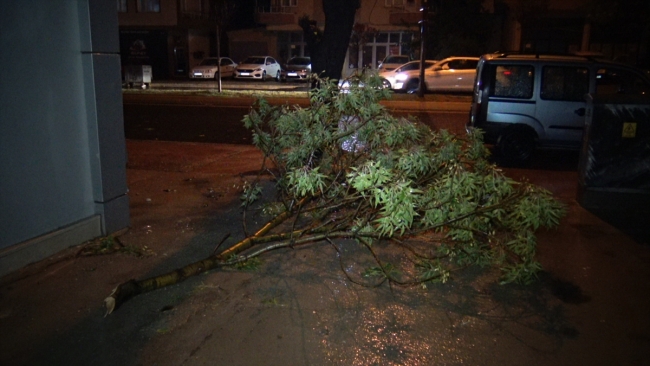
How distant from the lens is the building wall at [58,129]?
5434mm

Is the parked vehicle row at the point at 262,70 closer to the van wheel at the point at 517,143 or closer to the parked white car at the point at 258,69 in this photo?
the parked white car at the point at 258,69

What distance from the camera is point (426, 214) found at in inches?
226

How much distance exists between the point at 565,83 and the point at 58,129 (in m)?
8.74

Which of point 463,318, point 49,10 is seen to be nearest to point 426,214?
point 463,318

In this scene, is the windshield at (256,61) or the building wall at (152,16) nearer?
the windshield at (256,61)

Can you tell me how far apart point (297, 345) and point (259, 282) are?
1221 mm

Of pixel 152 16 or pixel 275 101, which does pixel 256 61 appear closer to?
pixel 152 16

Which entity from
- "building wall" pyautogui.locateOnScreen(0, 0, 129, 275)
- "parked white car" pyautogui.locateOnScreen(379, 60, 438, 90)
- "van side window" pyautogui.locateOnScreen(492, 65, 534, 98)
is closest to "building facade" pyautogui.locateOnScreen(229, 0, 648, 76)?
"parked white car" pyautogui.locateOnScreen(379, 60, 438, 90)

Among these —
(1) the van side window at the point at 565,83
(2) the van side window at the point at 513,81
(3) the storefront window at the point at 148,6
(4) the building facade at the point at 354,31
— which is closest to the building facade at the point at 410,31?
(4) the building facade at the point at 354,31

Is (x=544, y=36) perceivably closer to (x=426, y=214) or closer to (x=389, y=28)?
(x=389, y=28)

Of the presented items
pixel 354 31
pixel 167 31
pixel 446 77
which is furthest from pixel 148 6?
pixel 446 77

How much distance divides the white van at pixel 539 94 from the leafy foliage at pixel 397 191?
4326mm

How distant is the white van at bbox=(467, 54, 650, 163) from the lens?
1088 centimetres

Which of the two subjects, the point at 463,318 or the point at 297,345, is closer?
the point at 297,345
